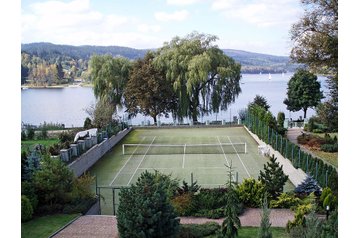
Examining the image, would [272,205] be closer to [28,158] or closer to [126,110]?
[28,158]

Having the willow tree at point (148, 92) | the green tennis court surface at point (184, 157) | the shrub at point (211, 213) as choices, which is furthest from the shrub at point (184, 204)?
the willow tree at point (148, 92)

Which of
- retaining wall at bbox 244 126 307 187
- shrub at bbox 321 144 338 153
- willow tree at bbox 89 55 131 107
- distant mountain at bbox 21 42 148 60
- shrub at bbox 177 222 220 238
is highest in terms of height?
distant mountain at bbox 21 42 148 60

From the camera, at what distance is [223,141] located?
20219 mm

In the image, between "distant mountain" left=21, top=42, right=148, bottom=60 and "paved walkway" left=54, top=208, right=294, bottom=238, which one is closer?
"paved walkway" left=54, top=208, right=294, bottom=238

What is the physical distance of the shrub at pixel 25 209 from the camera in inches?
367

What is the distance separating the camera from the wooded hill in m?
21.0

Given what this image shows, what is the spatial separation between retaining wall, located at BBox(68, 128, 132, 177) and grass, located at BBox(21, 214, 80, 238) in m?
3.76

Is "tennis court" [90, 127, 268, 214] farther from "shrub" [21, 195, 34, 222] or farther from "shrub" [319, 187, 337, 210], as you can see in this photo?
"shrub" [319, 187, 337, 210]

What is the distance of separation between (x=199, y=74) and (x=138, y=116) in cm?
507

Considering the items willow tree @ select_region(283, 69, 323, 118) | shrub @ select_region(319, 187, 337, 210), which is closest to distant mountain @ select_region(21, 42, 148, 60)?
willow tree @ select_region(283, 69, 323, 118)

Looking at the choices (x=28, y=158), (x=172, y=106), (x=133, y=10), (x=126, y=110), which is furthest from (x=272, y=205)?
(x=126, y=110)

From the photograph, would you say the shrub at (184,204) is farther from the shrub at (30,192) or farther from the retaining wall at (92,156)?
the retaining wall at (92,156)

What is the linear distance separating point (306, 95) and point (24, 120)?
52.1 ft
